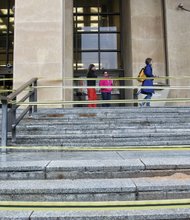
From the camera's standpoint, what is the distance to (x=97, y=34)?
14.8m

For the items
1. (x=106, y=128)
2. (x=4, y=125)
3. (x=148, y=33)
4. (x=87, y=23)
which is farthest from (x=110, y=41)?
(x=4, y=125)

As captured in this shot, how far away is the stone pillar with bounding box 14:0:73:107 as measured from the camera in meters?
9.21

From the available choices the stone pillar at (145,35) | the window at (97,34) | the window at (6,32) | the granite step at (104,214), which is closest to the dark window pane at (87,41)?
the window at (97,34)

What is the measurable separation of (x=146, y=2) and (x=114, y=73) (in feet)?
11.6

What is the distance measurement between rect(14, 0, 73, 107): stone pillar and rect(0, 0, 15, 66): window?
5482mm

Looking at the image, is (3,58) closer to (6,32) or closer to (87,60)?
(6,32)

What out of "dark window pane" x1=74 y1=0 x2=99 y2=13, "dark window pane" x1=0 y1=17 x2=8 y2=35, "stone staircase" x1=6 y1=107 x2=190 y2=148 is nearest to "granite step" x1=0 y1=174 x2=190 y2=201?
"stone staircase" x1=6 y1=107 x2=190 y2=148

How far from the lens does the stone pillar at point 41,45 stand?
9.21m

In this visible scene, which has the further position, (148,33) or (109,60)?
(109,60)

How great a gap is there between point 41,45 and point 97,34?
234 inches

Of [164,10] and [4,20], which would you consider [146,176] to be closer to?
[164,10]

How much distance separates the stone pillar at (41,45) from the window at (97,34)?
16.6ft

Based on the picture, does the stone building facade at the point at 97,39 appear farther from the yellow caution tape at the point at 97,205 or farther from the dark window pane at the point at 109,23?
the yellow caution tape at the point at 97,205

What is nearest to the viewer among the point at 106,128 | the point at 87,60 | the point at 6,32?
the point at 106,128
